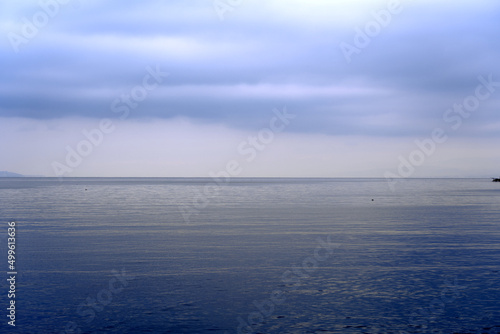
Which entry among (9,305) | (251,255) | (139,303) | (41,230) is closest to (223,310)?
(139,303)

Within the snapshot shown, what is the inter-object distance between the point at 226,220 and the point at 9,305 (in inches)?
1615

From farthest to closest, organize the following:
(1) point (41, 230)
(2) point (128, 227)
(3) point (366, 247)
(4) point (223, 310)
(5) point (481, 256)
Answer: (2) point (128, 227)
(1) point (41, 230)
(3) point (366, 247)
(5) point (481, 256)
(4) point (223, 310)

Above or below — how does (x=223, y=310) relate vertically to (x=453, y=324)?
above

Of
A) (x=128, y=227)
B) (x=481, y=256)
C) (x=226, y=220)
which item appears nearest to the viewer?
(x=481, y=256)

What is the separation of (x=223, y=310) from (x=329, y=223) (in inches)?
1490

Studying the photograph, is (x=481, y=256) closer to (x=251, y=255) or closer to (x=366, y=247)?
(x=366, y=247)

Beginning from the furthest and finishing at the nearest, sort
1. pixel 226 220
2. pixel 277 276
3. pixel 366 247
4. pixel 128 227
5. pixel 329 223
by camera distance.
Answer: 1. pixel 226 220
2. pixel 329 223
3. pixel 128 227
4. pixel 366 247
5. pixel 277 276

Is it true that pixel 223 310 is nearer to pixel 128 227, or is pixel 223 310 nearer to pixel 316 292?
pixel 316 292

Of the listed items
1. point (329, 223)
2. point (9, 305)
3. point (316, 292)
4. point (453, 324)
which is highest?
point (329, 223)

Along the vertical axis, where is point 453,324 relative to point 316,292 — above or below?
below

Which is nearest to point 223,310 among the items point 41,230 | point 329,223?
point 41,230

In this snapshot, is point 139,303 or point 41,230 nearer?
point 139,303

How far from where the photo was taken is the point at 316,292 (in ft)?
90.1

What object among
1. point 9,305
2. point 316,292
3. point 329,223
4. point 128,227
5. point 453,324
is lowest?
point 453,324
